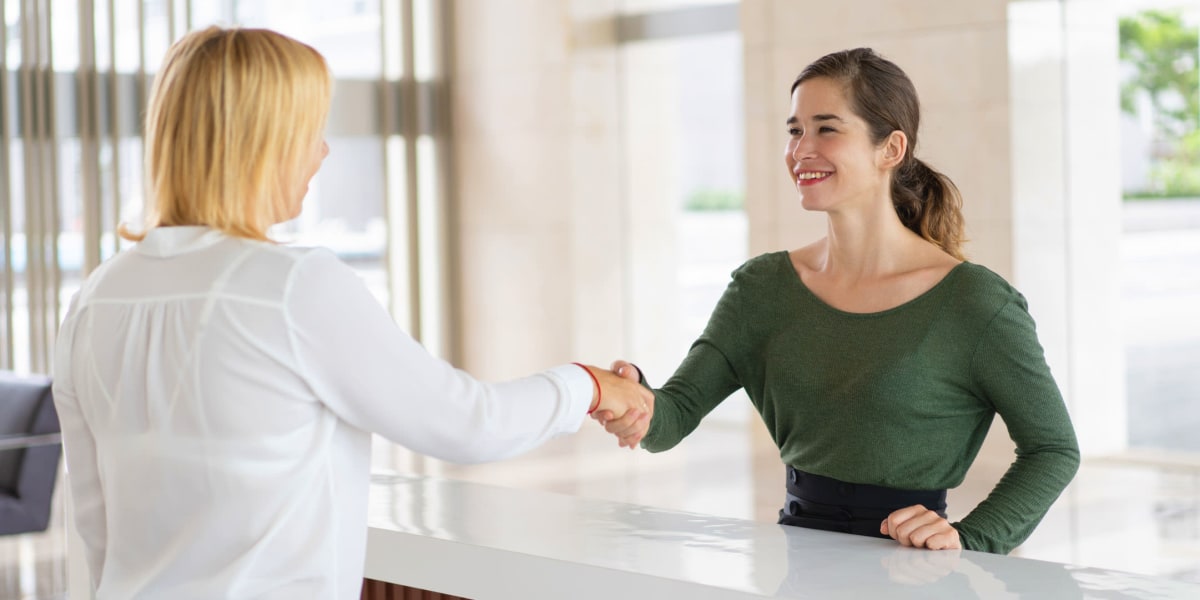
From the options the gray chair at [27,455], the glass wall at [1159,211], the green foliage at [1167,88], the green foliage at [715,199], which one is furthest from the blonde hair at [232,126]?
the green foliage at [715,199]

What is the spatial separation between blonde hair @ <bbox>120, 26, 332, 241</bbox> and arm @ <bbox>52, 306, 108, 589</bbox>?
26 centimetres

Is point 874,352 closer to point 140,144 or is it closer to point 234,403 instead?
point 234,403

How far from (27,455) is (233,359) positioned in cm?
545

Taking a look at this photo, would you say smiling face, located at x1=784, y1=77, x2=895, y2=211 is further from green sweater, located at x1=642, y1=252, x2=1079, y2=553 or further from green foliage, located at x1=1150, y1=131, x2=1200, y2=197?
green foliage, located at x1=1150, y1=131, x2=1200, y2=197

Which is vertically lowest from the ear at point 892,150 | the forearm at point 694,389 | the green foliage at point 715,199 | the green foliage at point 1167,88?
the forearm at point 694,389

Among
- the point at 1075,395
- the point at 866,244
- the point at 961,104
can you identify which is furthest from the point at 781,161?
the point at 866,244

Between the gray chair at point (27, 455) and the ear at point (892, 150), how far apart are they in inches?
196

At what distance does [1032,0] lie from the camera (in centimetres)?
857

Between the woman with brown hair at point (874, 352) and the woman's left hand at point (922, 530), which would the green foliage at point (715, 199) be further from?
the woman's left hand at point (922, 530)

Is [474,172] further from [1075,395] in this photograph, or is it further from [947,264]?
[947,264]

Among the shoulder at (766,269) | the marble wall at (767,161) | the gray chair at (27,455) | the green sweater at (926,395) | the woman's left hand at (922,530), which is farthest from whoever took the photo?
the marble wall at (767,161)

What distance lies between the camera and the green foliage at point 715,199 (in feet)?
37.0

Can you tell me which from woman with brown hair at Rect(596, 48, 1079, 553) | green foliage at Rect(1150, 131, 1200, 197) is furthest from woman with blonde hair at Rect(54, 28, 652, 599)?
green foliage at Rect(1150, 131, 1200, 197)

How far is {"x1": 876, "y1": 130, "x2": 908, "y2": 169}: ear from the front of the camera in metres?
2.98
